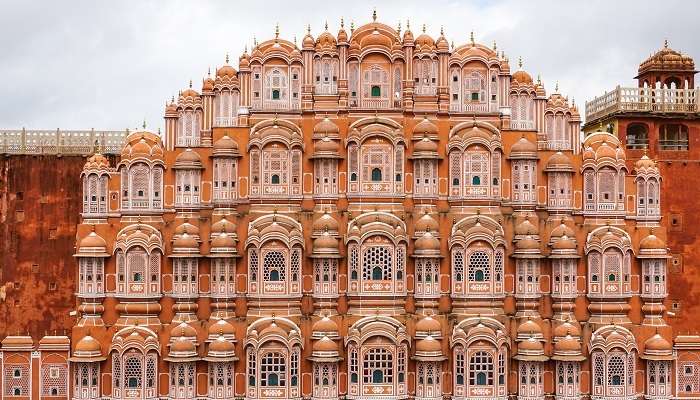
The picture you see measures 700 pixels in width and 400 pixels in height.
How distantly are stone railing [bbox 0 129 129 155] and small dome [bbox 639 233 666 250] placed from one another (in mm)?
28294

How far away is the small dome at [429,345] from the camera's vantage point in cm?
3753

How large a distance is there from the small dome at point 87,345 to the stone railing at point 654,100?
1173 inches

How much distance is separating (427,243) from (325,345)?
581 cm

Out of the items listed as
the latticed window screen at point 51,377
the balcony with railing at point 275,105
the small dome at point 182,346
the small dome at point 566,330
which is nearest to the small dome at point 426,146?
the balcony with railing at point 275,105

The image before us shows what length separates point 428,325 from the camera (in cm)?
3784

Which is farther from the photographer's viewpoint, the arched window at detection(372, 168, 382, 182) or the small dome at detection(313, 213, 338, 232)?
the arched window at detection(372, 168, 382, 182)

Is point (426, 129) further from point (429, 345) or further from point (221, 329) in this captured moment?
point (221, 329)

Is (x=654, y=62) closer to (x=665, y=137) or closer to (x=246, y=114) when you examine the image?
(x=665, y=137)

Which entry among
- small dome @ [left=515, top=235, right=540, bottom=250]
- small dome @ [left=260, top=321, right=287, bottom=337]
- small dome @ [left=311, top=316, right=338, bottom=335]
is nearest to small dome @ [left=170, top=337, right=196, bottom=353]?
small dome @ [left=260, top=321, right=287, bottom=337]

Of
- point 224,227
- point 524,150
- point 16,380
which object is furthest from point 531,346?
point 16,380

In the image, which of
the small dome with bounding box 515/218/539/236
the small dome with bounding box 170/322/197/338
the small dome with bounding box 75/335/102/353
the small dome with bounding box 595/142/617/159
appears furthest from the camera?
the small dome with bounding box 595/142/617/159

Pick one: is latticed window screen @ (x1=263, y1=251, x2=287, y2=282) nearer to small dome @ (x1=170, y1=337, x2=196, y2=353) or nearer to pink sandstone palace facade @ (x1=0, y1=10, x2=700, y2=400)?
pink sandstone palace facade @ (x1=0, y1=10, x2=700, y2=400)

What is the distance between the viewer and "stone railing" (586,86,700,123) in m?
50.8

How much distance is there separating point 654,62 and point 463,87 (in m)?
17.9
